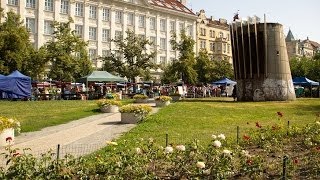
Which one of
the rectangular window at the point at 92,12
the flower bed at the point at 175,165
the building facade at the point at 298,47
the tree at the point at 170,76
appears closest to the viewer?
the flower bed at the point at 175,165

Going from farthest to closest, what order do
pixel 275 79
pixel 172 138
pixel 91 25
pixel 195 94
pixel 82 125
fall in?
1. pixel 91 25
2. pixel 195 94
3. pixel 275 79
4. pixel 82 125
5. pixel 172 138

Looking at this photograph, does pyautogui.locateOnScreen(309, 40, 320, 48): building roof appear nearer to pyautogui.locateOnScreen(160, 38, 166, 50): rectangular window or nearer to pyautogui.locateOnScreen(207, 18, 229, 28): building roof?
pyautogui.locateOnScreen(207, 18, 229, 28): building roof

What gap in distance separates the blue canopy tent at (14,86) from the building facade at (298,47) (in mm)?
106905

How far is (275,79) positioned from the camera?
35.7 meters

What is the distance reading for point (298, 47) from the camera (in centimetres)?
→ 13938

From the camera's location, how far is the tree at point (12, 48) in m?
47.2

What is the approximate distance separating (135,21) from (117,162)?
73.6 meters

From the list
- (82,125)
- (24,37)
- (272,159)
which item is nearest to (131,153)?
(272,159)

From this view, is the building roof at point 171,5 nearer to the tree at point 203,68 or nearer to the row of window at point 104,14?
the row of window at point 104,14

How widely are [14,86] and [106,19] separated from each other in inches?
1588

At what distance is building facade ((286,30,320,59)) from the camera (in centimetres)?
13788

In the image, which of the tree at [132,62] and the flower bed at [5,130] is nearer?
the flower bed at [5,130]

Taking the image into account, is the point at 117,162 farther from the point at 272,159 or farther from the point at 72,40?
the point at 72,40

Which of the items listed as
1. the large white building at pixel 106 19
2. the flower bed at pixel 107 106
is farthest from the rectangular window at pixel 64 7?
the flower bed at pixel 107 106
